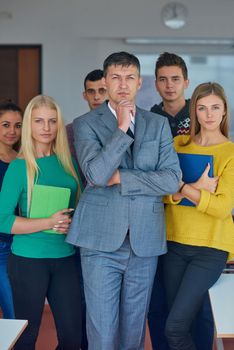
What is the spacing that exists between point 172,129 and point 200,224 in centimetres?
66

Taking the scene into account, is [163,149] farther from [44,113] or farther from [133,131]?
[44,113]

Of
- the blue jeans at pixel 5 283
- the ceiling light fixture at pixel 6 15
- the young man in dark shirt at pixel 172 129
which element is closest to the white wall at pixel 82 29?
the ceiling light fixture at pixel 6 15

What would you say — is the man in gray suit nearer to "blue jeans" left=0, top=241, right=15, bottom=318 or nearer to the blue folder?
the blue folder

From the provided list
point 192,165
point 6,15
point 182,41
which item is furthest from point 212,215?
point 6,15

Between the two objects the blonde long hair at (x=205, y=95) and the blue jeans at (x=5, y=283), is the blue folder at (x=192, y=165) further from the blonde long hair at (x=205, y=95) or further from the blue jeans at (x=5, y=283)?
the blue jeans at (x=5, y=283)

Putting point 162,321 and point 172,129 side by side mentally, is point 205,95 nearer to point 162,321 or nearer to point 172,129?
point 172,129

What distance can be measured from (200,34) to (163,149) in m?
3.66

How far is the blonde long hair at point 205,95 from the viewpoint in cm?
264

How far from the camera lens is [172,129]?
10.0 ft

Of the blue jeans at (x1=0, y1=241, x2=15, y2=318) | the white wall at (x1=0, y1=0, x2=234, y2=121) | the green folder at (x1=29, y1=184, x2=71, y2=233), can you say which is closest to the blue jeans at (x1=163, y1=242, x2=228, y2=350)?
the green folder at (x1=29, y1=184, x2=71, y2=233)

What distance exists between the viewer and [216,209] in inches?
97.7

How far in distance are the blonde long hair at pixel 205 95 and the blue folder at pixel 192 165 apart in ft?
0.35

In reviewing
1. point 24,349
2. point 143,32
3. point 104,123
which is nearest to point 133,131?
point 104,123

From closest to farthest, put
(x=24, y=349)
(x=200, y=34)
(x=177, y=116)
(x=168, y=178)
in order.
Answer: (x=168, y=178) < (x=24, y=349) < (x=177, y=116) < (x=200, y=34)
